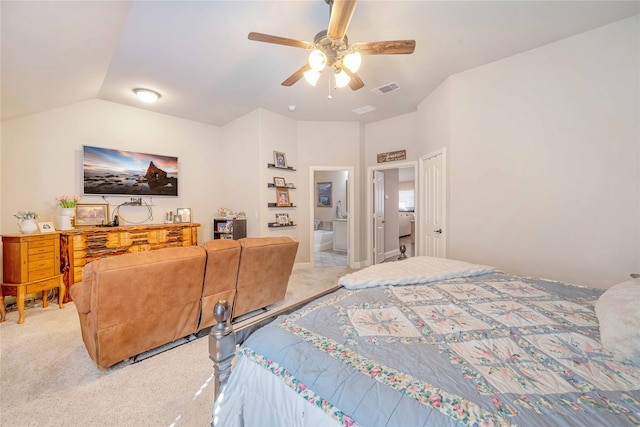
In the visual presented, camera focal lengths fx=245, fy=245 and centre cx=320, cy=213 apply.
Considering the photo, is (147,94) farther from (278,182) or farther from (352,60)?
(352,60)

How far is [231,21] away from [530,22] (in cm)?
275

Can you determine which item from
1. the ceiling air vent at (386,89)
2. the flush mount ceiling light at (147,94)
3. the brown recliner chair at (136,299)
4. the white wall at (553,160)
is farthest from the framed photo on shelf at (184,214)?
the white wall at (553,160)

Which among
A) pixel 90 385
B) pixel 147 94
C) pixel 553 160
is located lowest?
pixel 90 385

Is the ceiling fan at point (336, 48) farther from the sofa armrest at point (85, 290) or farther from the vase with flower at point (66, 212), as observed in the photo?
the vase with flower at point (66, 212)

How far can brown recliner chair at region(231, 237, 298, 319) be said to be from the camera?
2432 millimetres

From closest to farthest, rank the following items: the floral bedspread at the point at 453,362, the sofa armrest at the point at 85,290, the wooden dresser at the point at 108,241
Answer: the floral bedspread at the point at 453,362 → the sofa armrest at the point at 85,290 → the wooden dresser at the point at 108,241

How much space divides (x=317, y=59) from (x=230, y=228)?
3.33 metres

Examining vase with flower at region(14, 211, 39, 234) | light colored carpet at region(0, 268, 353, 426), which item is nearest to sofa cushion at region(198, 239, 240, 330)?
light colored carpet at region(0, 268, 353, 426)

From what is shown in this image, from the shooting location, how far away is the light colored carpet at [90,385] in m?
1.49

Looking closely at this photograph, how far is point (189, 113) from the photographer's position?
4457 mm

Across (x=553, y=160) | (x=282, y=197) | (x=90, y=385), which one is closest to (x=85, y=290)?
(x=90, y=385)

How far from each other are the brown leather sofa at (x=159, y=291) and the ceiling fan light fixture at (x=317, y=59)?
1.69m

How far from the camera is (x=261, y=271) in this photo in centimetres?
259

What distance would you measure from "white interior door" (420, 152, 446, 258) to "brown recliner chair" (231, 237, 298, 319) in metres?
2.12
